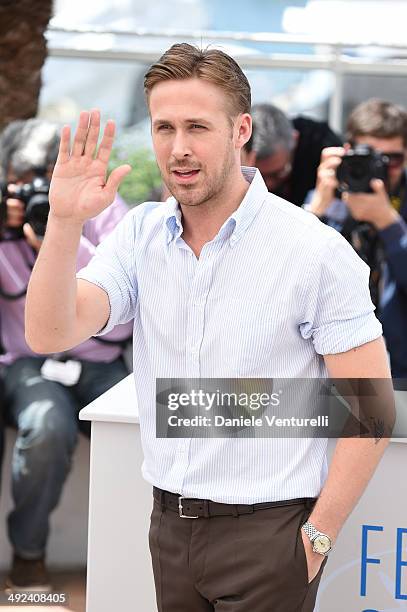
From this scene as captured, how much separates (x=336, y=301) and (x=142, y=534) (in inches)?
33.5

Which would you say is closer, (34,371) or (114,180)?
(114,180)

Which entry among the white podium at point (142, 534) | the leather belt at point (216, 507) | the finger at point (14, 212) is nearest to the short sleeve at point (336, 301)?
the leather belt at point (216, 507)

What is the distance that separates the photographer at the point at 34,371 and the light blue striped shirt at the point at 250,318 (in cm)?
134

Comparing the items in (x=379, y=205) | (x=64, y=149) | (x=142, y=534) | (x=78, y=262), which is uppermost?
(x=64, y=149)

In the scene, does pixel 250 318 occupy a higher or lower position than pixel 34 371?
higher

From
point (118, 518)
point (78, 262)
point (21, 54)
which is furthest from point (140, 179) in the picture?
point (118, 518)

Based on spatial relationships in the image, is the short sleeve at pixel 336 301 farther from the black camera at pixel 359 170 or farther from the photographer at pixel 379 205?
the black camera at pixel 359 170

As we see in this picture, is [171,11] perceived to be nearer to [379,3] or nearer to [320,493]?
[379,3]

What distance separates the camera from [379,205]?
2811 millimetres

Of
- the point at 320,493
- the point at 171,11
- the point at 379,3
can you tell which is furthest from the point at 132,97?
the point at 320,493

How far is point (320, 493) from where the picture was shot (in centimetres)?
158

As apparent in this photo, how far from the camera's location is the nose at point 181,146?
1.47 meters

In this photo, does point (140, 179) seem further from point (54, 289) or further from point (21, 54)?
point (54, 289)

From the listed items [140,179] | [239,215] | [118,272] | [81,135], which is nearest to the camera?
[81,135]
